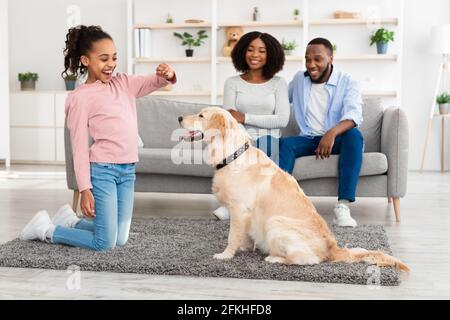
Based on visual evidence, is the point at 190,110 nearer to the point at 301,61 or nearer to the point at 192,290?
the point at 192,290

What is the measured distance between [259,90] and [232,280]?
1396 mm

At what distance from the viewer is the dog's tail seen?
2.27 m

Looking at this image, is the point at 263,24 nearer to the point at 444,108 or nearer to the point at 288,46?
the point at 288,46

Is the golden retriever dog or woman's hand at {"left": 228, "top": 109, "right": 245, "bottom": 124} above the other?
woman's hand at {"left": 228, "top": 109, "right": 245, "bottom": 124}

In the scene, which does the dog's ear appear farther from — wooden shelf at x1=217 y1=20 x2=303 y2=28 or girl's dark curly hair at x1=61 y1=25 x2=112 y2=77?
wooden shelf at x1=217 y1=20 x2=303 y2=28

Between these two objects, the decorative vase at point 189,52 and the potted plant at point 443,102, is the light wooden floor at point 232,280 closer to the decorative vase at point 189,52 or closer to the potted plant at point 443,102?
the potted plant at point 443,102

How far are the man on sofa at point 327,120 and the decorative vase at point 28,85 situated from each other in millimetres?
4454

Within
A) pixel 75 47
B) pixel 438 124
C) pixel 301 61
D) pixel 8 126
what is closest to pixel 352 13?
pixel 301 61

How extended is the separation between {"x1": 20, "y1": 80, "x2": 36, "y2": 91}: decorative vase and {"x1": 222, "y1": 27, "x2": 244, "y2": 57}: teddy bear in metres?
2.38

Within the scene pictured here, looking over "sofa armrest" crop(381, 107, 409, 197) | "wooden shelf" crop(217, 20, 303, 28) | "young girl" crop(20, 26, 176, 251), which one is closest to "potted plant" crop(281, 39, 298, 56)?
"wooden shelf" crop(217, 20, 303, 28)

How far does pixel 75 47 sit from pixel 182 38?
459cm

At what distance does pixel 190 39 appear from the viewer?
6855 millimetres

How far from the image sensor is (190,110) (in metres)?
4.17
